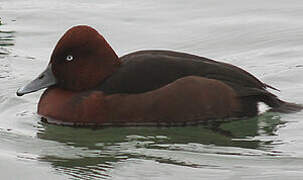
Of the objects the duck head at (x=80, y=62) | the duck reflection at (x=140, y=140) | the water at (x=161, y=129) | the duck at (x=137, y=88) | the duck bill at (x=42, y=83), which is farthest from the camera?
the duck bill at (x=42, y=83)

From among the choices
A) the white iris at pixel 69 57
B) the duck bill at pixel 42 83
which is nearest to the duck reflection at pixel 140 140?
the duck bill at pixel 42 83

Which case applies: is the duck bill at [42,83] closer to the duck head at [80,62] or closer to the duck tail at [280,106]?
the duck head at [80,62]

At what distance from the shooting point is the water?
21.3ft

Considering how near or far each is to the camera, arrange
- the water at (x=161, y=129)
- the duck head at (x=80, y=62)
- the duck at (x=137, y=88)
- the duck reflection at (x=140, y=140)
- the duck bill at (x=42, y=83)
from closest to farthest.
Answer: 1. the water at (x=161, y=129)
2. the duck reflection at (x=140, y=140)
3. the duck at (x=137, y=88)
4. the duck head at (x=80, y=62)
5. the duck bill at (x=42, y=83)

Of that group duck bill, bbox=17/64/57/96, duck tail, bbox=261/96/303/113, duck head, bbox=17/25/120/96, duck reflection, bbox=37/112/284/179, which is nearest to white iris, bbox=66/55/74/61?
duck head, bbox=17/25/120/96

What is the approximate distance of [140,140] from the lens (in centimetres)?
735

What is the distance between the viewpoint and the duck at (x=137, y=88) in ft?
25.0

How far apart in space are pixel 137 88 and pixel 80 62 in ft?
2.08

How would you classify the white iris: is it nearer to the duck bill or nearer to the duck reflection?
the duck bill

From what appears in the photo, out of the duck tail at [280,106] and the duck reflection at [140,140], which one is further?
the duck tail at [280,106]

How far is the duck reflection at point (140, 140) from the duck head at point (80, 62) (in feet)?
1.33

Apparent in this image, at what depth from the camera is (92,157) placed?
680 cm

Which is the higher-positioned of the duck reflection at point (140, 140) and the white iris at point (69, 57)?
the white iris at point (69, 57)

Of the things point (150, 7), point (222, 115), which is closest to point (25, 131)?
point (222, 115)
